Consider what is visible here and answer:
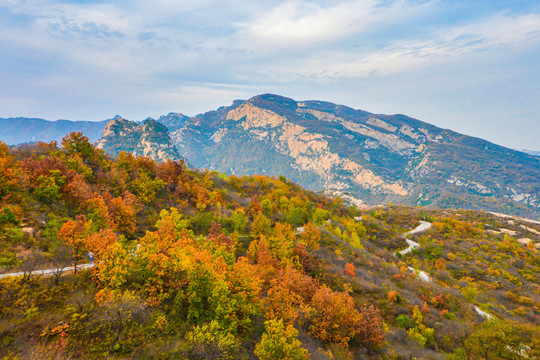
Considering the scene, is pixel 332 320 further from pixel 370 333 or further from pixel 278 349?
pixel 278 349

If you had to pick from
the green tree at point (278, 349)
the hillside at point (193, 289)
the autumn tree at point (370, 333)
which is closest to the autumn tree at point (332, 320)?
the hillside at point (193, 289)

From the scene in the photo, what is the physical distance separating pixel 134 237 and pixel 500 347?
45.6 m

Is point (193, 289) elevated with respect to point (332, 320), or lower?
elevated

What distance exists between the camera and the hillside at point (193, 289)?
13547 mm

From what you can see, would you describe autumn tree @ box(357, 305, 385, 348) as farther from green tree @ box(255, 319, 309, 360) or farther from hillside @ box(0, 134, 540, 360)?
green tree @ box(255, 319, 309, 360)

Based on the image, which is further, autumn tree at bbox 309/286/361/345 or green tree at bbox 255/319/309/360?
autumn tree at bbox 309/286/361/345

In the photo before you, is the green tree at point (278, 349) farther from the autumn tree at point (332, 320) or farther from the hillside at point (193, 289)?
the autumn tree at point (332, 320)

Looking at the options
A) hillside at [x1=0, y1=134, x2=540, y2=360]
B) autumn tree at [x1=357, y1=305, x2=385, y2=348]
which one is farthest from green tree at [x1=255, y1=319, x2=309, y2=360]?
autumn tree at [x1=357, y1=305, x2=385, y2=348]

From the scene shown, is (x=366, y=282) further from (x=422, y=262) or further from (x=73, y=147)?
(x=73, y=147)

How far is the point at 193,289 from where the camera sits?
1703 cm

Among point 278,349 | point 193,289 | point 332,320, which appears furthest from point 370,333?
point 193,289

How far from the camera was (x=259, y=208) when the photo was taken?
5569 centimetres

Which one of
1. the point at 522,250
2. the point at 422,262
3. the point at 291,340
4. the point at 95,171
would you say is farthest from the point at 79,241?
the point at 522,250

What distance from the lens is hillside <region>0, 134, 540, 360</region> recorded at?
1355 cm
